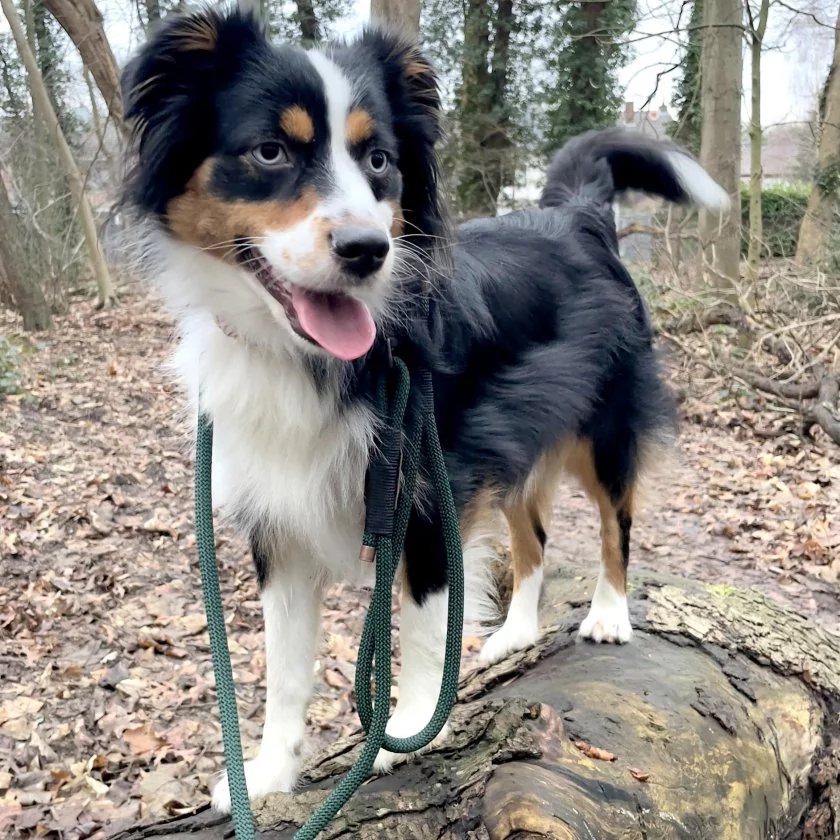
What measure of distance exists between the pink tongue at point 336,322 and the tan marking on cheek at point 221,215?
184 mm

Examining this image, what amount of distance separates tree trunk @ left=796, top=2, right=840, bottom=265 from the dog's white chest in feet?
39.8

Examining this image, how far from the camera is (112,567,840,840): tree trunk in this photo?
1817 mm

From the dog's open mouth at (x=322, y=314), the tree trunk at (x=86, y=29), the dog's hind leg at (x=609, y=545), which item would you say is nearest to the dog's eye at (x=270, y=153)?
the dog's open mouth at (x=322, y=314)

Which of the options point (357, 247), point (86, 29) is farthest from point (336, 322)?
point (86, 29)

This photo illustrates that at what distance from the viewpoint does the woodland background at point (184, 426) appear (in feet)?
10.5

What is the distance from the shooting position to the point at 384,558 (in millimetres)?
2016

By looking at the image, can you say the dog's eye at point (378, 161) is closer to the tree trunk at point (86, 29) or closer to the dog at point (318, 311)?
the dog at point (318, 311)

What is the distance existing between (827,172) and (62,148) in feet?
39.9

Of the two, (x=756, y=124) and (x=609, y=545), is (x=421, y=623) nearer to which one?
(x=609, y=545)

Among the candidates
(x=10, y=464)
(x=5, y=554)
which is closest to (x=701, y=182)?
(x=5, y=554)

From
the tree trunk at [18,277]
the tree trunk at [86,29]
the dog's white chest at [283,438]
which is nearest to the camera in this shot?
the dog's white chest at [283,438]

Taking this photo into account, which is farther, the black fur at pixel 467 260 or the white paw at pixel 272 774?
the white paw at pixel 272 774

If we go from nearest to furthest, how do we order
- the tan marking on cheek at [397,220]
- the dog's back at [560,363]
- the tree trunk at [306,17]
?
the tan marking on cheek at [397,220] < the dog's back at [560,363] < the tree trunk at [306,17]

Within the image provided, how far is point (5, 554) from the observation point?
14.1 ft
